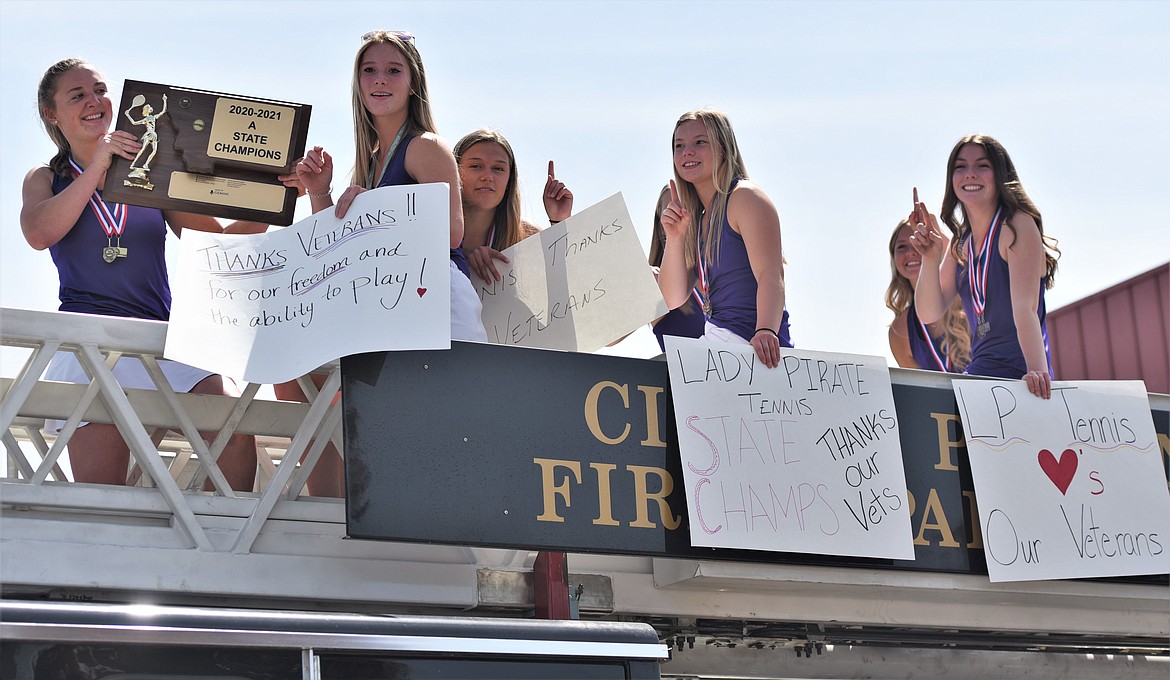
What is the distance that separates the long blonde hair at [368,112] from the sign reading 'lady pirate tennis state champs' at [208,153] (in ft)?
0.62

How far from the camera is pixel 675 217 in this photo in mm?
5848

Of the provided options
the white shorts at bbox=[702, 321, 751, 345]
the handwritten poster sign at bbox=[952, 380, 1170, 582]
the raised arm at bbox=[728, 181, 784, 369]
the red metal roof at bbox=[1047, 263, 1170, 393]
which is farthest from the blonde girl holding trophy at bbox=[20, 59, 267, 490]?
the red metal roof at bbox=[1047, 263, 1170, 393]

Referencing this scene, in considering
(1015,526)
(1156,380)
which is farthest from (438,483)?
(1156,380)

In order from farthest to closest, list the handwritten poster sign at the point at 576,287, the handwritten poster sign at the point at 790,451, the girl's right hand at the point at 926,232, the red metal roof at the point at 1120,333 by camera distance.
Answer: the red metal roof at the point at 1120,333 → the girl's right hand at the point at 926,232 → the handwritten poster sign at the point at 576,287 → the handwritten poster sign at the point at 790,451

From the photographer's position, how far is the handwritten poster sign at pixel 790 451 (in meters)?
4.93

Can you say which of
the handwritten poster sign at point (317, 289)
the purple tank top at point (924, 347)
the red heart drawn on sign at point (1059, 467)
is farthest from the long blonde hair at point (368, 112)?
the purple tank top at point (924, 347)

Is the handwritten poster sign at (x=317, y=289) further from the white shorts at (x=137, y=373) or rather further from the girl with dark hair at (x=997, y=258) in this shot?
the girl with dark hair at (x=997, y=258)

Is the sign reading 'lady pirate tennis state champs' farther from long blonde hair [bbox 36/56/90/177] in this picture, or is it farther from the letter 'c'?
the letter 'c'

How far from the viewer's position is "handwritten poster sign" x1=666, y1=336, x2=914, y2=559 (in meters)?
4.93

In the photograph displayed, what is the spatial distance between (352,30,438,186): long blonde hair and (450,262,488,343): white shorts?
50cm

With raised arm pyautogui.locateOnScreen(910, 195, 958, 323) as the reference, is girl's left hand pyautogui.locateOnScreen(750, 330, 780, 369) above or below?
below

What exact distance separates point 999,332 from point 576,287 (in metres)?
1.87

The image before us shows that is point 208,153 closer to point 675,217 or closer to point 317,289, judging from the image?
point 317,289

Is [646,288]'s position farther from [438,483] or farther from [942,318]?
[942,318]
